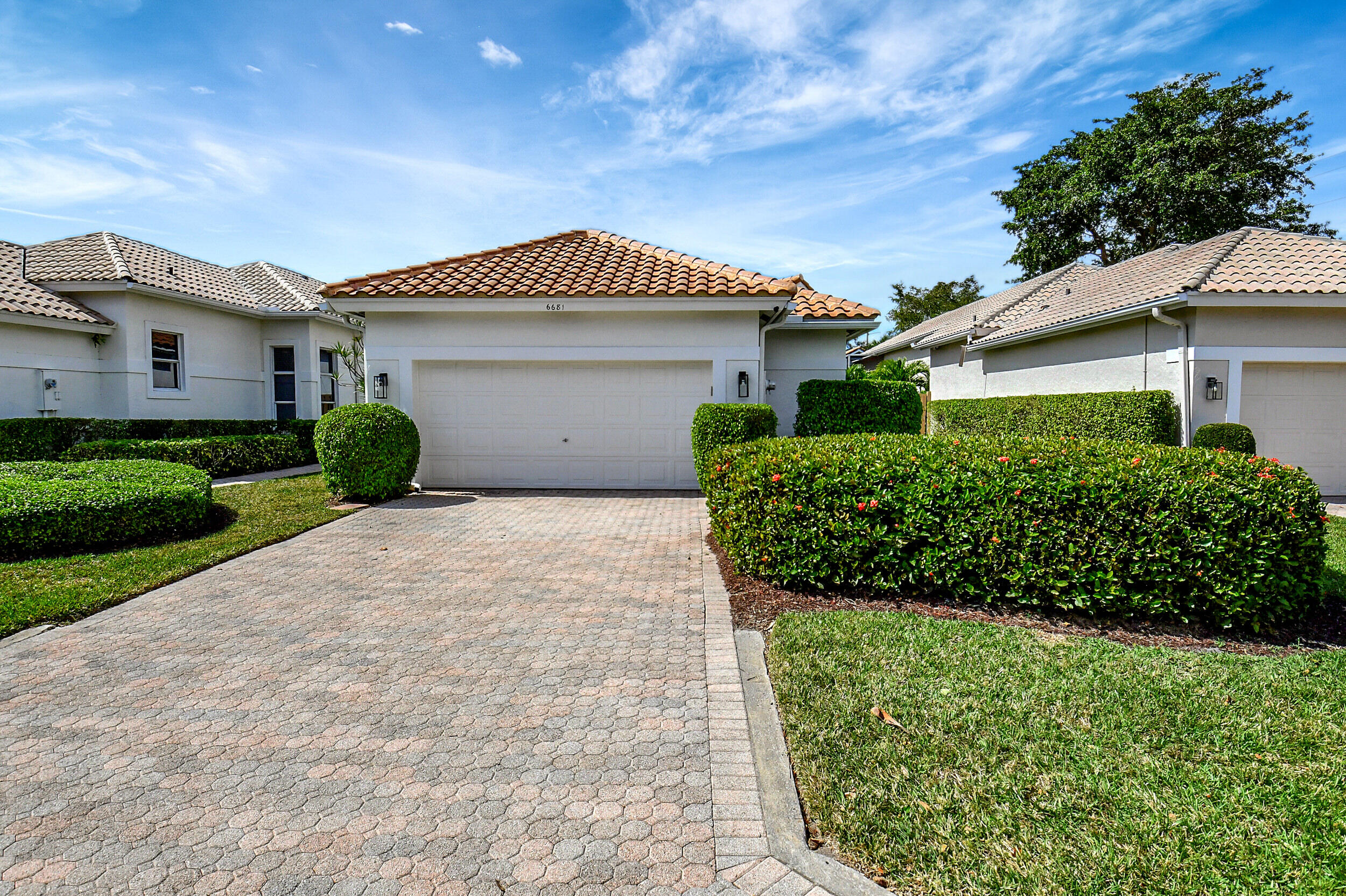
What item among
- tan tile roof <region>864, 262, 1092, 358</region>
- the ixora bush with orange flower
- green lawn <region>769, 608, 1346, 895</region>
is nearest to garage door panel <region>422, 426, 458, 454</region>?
the ixora bush with orange flower

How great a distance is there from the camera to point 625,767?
3.17 m

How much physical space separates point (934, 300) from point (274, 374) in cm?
3649

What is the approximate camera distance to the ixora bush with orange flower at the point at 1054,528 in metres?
4.80

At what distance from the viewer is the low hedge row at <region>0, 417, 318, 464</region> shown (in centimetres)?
1194

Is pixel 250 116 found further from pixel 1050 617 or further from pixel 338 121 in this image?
pixel 1050 617

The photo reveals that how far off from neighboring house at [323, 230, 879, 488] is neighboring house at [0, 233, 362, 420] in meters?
2.05

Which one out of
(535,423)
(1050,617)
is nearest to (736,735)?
(1050,617)

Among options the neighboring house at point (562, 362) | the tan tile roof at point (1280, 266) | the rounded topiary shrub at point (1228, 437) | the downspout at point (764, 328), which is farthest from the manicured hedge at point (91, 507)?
the tan tile roof at point (1280, 266)

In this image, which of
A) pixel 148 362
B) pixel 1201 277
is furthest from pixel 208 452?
pixel 1201 277

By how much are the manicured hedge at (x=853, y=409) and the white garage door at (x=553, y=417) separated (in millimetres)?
1879

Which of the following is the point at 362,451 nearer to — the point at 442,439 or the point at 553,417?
the point at 442,439

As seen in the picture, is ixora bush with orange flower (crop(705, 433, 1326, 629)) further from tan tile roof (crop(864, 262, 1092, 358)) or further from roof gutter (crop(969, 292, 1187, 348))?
tan tile roof (crop(864, 262, 1092, 358))

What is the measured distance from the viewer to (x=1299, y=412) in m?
11.5

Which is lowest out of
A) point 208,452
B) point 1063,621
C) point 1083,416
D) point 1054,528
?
point 1063,621
